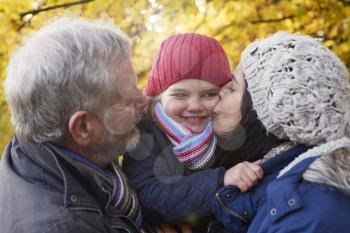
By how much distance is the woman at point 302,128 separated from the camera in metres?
1.49

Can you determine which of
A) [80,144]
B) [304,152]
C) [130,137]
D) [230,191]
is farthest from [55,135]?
[304,152]

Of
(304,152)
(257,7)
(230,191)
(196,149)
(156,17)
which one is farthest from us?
(257,7)

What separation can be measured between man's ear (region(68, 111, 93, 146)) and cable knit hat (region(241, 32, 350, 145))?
0.61m

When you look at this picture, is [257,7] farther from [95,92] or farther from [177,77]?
[95,92]

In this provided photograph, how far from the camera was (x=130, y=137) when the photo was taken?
76.3 inches

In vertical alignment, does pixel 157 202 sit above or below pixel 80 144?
below

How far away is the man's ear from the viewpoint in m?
1.71

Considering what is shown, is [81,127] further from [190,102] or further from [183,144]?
[190,102]

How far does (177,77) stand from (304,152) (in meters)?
0.80

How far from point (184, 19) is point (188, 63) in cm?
159

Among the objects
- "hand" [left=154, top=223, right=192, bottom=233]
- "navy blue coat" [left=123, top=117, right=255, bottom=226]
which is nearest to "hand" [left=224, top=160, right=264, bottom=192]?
"navy blue coat" [left=123, top=117, right=255, bottom=226]

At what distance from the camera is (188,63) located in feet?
7.38

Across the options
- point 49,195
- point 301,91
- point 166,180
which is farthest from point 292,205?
point 49,195

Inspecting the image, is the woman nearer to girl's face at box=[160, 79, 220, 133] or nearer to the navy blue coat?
the navy blue coat
